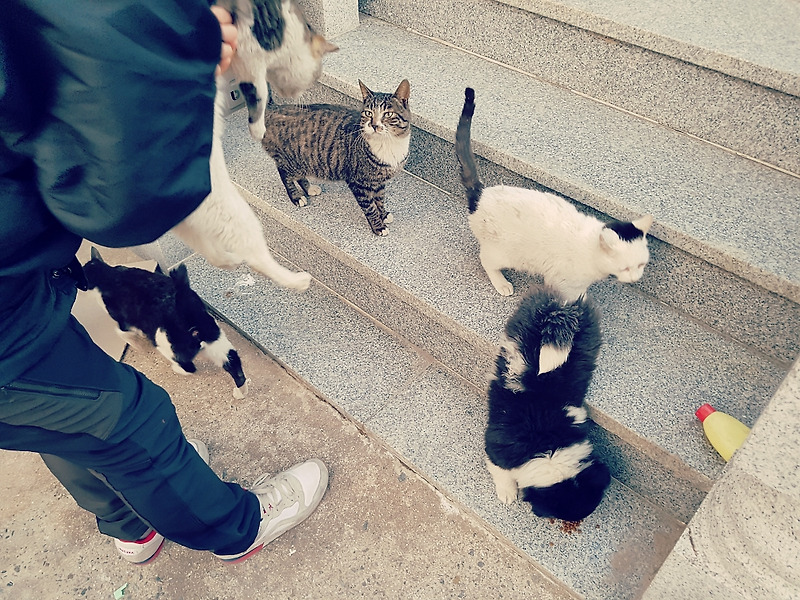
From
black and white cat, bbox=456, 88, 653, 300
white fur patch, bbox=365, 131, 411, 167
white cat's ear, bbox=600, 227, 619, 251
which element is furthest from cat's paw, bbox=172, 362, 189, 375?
white cat's ear, bbox=600, 227, 619, 251

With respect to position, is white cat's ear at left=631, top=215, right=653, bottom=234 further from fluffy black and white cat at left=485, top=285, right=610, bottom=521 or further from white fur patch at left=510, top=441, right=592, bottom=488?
white fur patch at left=510, top=441, right=592, bottom=488

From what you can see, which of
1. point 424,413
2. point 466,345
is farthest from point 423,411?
point 466,345

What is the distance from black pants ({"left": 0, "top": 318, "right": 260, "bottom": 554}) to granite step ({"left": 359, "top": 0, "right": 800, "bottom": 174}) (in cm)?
214

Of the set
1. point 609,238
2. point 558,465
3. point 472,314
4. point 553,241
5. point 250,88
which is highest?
point 250,88

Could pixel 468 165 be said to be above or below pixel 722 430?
above

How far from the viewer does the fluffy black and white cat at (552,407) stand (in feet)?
5.37

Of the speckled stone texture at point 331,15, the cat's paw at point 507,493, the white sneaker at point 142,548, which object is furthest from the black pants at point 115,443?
the speckled stone texture at point 331,15

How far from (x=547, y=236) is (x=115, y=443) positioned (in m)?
1.47

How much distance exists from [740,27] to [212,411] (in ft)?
9.03

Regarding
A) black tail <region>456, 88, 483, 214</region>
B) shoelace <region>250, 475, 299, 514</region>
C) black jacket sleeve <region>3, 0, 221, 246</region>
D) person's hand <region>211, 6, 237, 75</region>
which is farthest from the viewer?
black tail <region>456, 88, 483, 214</region>

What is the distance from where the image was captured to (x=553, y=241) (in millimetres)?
1816

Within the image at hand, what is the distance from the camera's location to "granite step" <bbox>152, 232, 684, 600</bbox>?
5.81 feet

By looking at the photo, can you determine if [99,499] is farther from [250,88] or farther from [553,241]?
[553,241]

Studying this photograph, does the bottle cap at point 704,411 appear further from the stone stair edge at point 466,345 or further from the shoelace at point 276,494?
the shoelace at point 276,494
